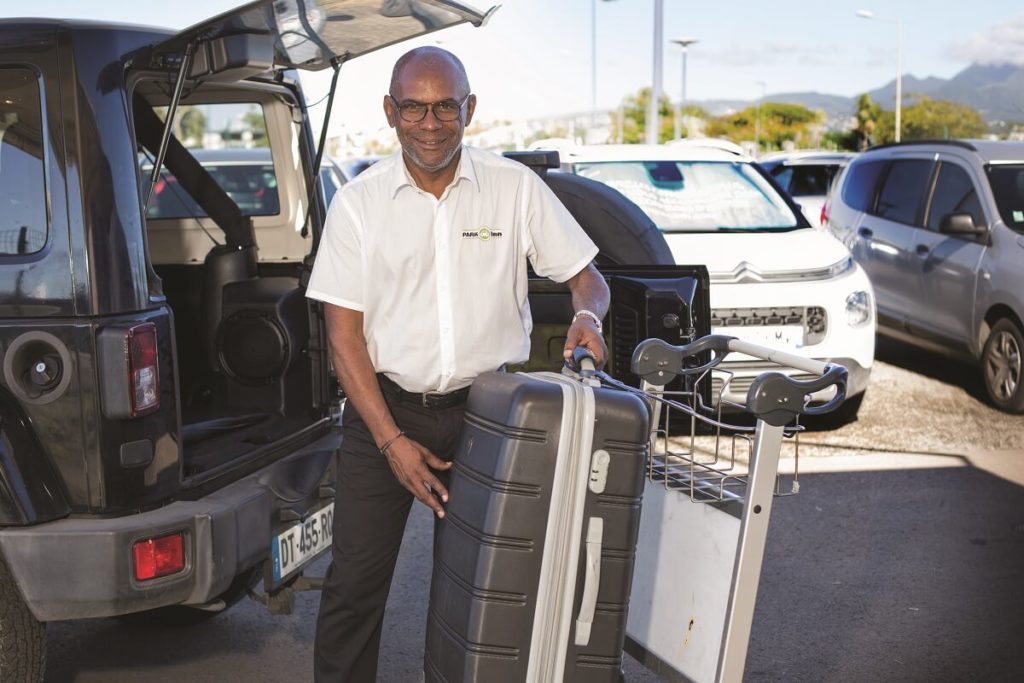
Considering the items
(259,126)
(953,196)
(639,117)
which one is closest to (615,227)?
(953,196)

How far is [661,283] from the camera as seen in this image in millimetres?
5152

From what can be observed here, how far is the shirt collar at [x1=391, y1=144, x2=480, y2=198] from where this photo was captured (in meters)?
3.19

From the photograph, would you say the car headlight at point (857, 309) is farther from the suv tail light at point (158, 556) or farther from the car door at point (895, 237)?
the suv tail light at point (158, 556)

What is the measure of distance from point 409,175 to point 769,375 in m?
1.04

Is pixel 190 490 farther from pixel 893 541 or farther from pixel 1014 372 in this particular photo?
pixel 1014 372

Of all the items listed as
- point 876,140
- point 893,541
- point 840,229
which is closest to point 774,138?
point 876,140

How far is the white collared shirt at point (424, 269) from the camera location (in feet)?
10.5

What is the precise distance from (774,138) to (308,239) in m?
82.9

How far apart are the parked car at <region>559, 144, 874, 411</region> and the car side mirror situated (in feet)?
3.76

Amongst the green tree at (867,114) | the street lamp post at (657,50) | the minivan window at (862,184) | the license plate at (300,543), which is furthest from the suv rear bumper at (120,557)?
the green tree at (867,114)

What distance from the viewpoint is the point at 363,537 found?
331cm

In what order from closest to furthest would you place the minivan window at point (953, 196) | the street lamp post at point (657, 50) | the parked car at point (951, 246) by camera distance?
the parked car at point (951, 246)
the minivan window at point (953, 196)
the street lamp post at point (657, 50)

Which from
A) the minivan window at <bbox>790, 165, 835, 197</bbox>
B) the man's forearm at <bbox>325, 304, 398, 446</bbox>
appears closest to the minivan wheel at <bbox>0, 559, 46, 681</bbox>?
the man's forearm at <bbox>325, 304, 398, 446</bbox>

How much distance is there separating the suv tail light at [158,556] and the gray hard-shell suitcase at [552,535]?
108cm
